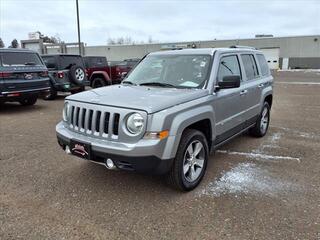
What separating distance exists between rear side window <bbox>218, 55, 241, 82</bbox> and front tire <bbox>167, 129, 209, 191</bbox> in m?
1.06

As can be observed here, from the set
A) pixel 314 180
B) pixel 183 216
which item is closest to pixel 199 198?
pixel 183 216

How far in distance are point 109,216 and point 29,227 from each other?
811mm

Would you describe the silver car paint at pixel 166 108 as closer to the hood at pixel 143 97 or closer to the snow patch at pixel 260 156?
the hood at pixel 143 97

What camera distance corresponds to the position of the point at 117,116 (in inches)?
137

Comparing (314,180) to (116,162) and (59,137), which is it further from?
(59,137)

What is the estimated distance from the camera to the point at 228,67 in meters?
4.93

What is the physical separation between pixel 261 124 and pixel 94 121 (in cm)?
406

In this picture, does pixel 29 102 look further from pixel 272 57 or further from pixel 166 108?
pixel 272 57

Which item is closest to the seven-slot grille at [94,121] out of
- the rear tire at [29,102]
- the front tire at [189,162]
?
the front tire at [189,162]

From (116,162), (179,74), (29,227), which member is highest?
(179,74)

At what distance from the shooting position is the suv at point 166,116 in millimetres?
3396

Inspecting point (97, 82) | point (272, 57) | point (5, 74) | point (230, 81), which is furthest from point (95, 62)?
point (272, 57)

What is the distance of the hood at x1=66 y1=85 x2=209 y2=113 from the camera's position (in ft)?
11.4

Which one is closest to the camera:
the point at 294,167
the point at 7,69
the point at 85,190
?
the point at 85,190
